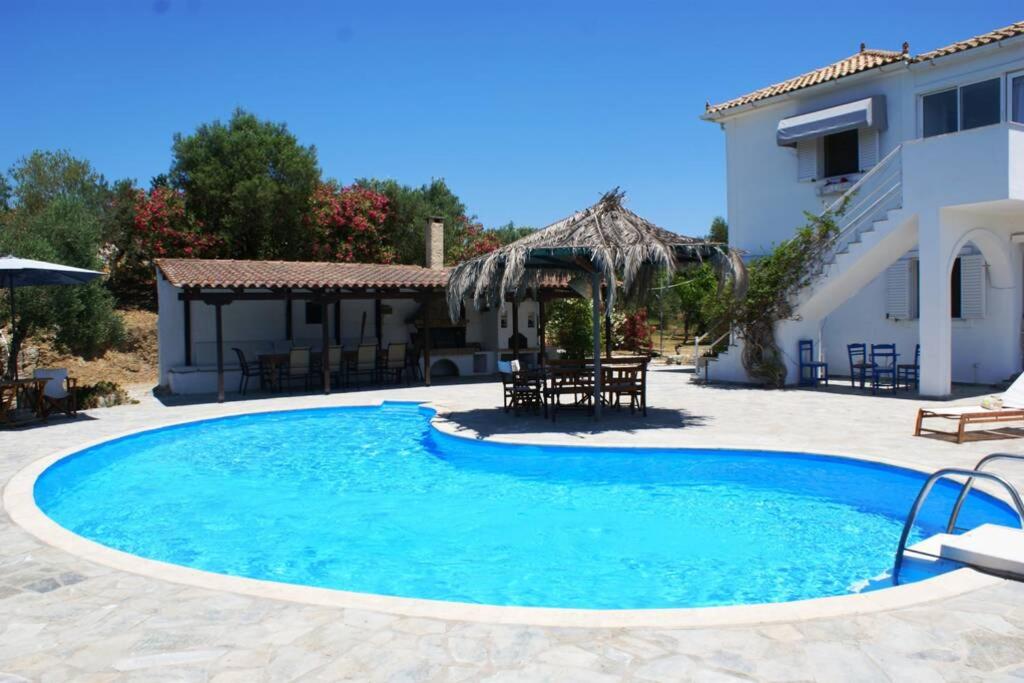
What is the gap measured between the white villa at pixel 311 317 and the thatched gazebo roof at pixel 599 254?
14.2 feet

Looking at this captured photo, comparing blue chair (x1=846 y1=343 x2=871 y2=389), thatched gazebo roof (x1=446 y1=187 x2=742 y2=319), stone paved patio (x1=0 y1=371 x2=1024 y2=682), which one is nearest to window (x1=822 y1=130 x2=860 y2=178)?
blue chair (x1=846 y1=343 x2=871 y2=389)

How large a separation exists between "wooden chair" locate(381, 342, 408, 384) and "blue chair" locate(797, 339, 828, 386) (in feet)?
30.6

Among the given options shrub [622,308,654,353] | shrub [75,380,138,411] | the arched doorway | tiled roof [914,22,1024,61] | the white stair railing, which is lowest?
shrub [75,380,138,411]

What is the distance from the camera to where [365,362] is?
58.0 feet

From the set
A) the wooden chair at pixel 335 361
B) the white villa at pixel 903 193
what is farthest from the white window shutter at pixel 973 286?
the wooden chair at pixel 335 361

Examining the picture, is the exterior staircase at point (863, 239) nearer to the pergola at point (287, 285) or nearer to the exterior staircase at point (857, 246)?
the exterior staircase at point (857, 246)

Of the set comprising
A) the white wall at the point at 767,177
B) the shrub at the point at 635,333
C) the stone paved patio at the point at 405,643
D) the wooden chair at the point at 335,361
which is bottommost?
the stone paved patio at the point at 405,643

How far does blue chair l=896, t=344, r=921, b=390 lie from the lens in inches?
581

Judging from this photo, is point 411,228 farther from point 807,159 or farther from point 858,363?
point 858,363

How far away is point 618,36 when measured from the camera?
651 inches

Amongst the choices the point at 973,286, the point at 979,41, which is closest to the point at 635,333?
the point at 973,286

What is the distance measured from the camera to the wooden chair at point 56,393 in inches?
488

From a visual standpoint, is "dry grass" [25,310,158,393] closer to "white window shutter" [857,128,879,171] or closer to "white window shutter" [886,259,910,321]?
"white window shutter" [886,259,910,321]

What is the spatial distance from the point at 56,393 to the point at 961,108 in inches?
746
